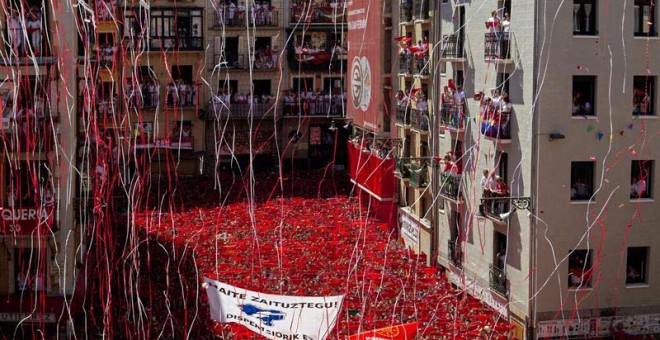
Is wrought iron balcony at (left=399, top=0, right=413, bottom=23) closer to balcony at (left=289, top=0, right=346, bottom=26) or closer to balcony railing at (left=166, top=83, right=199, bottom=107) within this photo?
balcony at (left=289, top=0, right=346, bottom=26)

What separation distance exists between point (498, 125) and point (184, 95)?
24.3 m

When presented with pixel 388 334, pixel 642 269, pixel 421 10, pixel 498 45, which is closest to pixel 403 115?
pixel 421 10

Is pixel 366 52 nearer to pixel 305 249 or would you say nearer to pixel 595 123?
pixel 305 249

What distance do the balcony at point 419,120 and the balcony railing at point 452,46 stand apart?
253 centimetres

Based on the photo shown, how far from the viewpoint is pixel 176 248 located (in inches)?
1332

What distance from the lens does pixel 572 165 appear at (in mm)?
25531

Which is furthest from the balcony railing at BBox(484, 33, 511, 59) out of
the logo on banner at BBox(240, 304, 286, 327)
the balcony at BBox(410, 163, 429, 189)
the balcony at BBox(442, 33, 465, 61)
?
the logo on banner at BBox(240, 304, 286, 327)

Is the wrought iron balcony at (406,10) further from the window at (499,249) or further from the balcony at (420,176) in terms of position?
the window at (499,249)

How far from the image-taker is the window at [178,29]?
46938 millimetres

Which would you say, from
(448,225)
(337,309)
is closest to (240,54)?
(448,225)

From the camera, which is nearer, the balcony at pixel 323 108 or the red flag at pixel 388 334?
the red flag at pixel 388 334

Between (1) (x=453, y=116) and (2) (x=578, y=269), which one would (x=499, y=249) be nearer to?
(2) (x=578, y=269)

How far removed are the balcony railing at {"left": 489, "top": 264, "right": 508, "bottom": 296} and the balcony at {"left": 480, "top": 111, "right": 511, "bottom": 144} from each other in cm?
323

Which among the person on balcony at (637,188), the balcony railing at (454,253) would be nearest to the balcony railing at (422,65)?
the balcony railing at (454,253)
